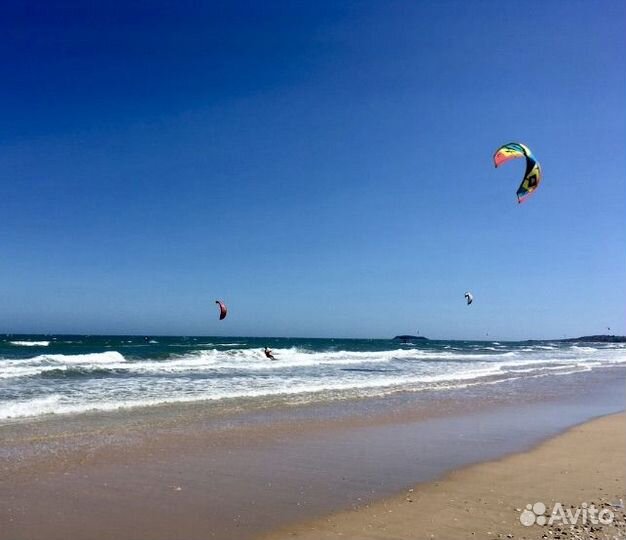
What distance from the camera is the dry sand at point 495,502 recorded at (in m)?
4.91

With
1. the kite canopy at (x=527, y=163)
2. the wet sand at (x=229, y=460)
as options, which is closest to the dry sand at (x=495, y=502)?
the wet sand at (x=229, y=460)

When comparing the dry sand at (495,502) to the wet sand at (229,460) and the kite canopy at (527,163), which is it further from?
the kite canopy at (527,163)

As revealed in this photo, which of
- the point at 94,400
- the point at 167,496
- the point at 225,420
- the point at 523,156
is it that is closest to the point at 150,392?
the point at 94,400

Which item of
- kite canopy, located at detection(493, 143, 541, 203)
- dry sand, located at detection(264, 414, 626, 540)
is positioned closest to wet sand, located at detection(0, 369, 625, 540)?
dry sand, located at detection(264, 414, 626, 540)

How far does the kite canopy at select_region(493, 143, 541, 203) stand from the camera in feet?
36.7

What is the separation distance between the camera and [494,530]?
4965 mm

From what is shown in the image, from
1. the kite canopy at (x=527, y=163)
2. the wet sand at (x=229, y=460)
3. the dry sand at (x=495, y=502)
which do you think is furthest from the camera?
the kite canopy at (x=527, y=163)

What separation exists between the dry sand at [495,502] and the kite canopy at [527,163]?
5.16 meters

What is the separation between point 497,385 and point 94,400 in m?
13.8

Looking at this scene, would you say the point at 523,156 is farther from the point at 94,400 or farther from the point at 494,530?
the point at 94,400

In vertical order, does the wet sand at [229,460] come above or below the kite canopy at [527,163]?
below

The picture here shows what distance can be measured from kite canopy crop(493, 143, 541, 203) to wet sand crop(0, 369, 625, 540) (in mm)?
4840

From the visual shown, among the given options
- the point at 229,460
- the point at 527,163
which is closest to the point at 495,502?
the point at 229,460

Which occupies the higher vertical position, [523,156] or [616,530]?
[523,156]
